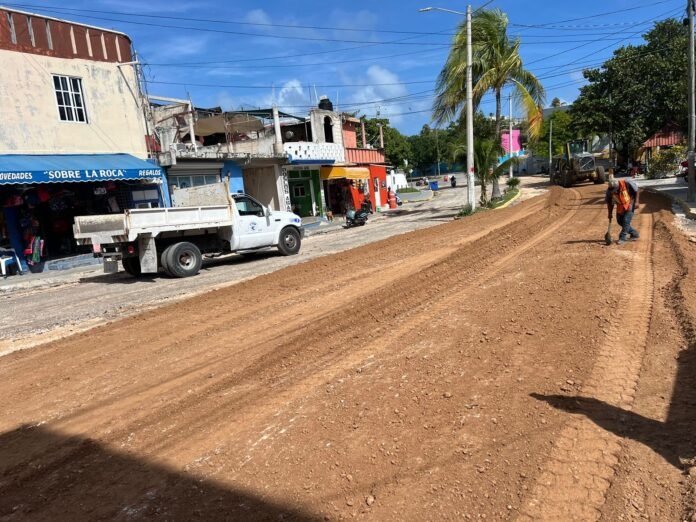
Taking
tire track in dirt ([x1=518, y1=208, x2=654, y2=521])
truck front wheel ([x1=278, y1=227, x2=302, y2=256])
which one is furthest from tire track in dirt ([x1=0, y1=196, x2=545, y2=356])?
tire track in dirt ([x1=518, y1=208, x2=654, y2=521])

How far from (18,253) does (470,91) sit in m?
19.4

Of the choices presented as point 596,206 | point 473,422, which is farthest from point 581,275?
point 596,206

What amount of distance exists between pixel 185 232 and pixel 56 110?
7.74 m

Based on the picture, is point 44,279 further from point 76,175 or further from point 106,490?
point 106,490

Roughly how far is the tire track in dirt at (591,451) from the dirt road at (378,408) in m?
A: 0.01

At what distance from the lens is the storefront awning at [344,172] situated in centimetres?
2998

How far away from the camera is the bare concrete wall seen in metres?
15.8

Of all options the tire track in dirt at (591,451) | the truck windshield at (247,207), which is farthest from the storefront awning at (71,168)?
→ the tire track in dirt at (591,451)

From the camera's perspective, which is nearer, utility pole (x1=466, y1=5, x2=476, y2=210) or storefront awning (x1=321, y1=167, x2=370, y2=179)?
utility pole (x1=466, y1=5, x2=476, y2=210)

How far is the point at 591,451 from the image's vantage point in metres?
3.43

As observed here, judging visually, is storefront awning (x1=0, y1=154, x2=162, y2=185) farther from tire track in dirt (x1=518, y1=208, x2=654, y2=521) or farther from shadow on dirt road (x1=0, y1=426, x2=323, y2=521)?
tire track in dirt (x1=518, y1=208, x2=654, y2=521)

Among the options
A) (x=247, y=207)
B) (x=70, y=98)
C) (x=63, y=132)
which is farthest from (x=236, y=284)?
(x=70, y=98)

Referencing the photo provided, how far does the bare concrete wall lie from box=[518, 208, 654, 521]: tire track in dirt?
680 inches

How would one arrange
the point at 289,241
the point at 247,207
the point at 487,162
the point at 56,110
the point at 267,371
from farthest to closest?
the point at 487,162 → the point at 56,110 → the point at 289,241 → the point at 247,207 → the point at 267,371
